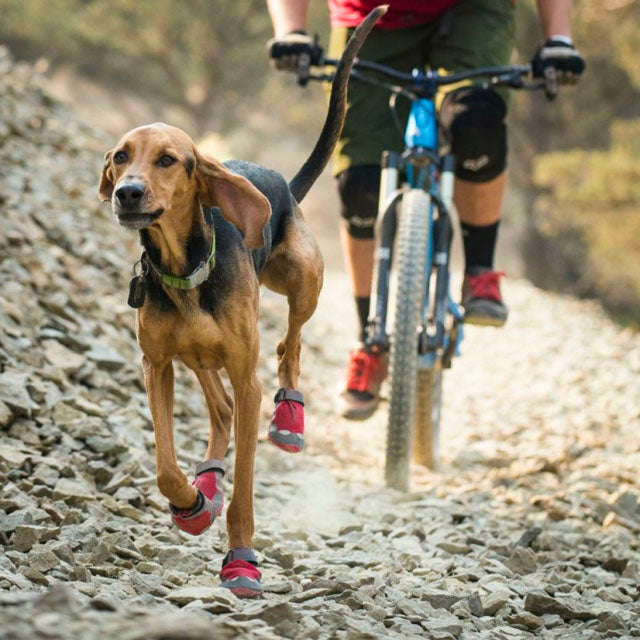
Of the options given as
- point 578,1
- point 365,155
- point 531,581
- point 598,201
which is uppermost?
point 578,1

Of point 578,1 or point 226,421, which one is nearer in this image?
point 226,421

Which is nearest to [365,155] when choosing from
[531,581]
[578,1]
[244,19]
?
[531,581]

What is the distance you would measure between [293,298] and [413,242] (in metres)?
0.98

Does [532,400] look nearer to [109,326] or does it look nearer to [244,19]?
[109,326]

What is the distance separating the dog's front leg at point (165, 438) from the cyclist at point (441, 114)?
1880 mm

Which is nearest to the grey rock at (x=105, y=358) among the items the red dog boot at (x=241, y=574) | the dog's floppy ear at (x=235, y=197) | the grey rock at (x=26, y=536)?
the grey rock at (x=26, y=536)

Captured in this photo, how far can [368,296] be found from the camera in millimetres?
4820

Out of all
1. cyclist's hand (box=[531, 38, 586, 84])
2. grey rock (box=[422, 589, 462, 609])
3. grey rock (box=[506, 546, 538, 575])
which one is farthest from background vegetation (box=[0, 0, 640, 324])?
grey rock (box=[422, 589, 462, 609])

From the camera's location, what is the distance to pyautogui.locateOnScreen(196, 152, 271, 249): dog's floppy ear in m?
2.60

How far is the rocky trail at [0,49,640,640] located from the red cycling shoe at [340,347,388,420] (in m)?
0.32

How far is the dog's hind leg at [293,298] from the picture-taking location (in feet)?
10.5

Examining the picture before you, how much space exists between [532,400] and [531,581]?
4498 mm

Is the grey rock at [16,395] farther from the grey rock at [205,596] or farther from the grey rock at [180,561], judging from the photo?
the grey rock at [205,596]

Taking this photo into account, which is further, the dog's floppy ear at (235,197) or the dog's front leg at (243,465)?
the dog's front leg at (243,465)
